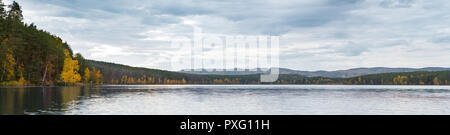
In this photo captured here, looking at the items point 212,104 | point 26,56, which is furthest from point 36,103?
point 26,56

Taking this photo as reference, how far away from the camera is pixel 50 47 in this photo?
113062mm

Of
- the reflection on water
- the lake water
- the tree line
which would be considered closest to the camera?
the reflection on water

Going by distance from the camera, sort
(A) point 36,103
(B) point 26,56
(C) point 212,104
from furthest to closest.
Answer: (B) point 26,56 → (C) point 212,104 → (A) point 36,103

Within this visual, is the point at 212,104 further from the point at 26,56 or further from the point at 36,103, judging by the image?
the point at 26,56

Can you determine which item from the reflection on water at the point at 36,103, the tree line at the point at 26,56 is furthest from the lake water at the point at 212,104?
the tree line at the point at 26,56

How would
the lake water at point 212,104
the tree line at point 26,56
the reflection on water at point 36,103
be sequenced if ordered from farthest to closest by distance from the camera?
the tree line at point 26,56
the lake water at point 212,104
the reflection on water at point 36,103

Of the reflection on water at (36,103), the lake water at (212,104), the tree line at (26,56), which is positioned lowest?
the lake water at (212,104)

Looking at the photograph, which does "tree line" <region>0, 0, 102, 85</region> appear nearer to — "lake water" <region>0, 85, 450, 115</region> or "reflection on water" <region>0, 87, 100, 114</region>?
"lake water" <region>0, 85, 450, 115</region>

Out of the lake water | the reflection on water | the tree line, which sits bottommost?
the lake water

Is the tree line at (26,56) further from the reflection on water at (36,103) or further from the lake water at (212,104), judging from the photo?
the reflection on water at (36,103)

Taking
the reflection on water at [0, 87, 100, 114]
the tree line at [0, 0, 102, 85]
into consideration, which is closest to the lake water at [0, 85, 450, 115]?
the reflection on water at [0, 87, 100, 114]

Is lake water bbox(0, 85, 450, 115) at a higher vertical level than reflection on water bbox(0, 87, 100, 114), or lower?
lower
